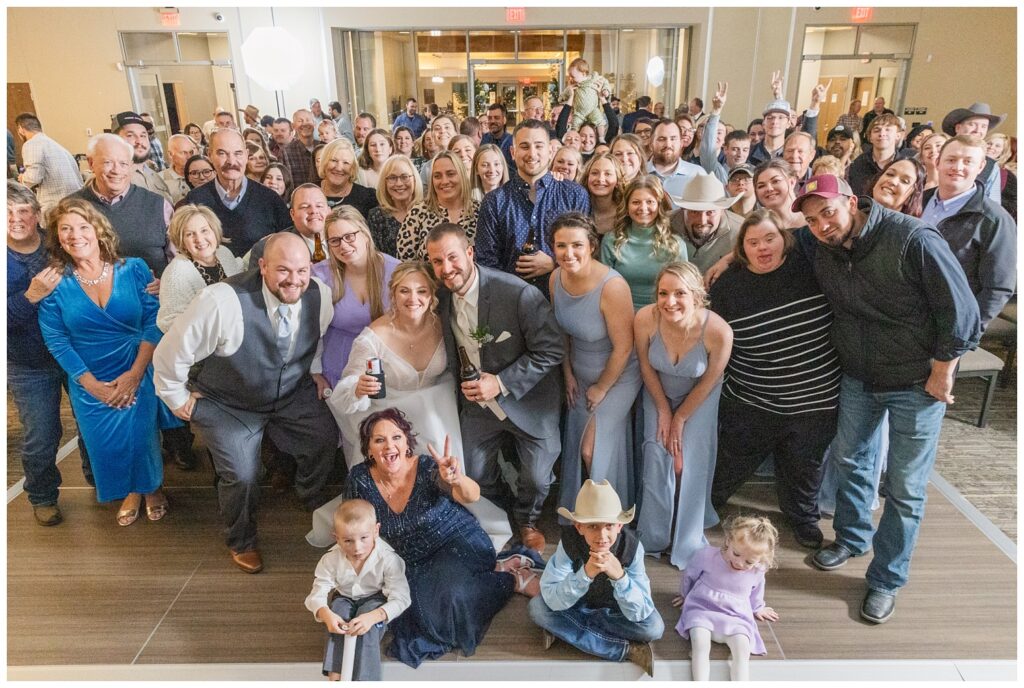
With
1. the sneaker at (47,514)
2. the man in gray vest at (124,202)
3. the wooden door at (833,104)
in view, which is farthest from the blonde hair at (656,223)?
the wooden door at (833,104)

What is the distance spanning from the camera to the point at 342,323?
307 cm

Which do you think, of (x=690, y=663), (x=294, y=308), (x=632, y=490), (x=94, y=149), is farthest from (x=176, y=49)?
(x=690, y=663)

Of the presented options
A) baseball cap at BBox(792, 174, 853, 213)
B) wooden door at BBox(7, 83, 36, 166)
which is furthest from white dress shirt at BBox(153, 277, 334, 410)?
wooden door at BBox(7, 83, 36, 166)

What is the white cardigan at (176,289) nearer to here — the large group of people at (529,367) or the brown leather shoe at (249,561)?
the large group of people at (529,367)

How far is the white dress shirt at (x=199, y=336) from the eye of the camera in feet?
8.80

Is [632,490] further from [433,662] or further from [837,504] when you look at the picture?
[433,662]

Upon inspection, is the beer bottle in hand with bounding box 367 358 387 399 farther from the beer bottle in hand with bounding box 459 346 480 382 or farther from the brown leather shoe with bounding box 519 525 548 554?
the brown leather shoe with bounding box 519 525 548 554

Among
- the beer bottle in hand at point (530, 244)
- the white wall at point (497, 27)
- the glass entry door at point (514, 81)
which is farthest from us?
the glass entry door at point (514, 81)

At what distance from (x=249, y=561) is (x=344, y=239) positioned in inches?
61.0

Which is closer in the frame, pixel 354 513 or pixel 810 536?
pixel 354 513

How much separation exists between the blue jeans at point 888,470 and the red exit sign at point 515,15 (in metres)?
11.4

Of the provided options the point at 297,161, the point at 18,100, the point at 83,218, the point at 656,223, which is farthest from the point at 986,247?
the point at 18,100

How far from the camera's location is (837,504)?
9.86ft

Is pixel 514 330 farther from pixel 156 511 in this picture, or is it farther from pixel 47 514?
pixel 47 514
